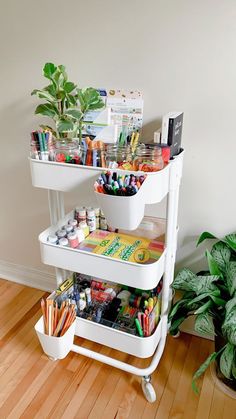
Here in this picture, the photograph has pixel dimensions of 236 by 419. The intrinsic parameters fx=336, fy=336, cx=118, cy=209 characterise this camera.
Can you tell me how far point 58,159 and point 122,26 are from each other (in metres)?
0.53

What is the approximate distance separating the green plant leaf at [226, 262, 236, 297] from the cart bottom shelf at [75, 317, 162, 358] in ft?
0.99

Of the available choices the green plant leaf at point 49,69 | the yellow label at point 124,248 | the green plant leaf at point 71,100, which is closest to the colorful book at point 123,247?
the yellow label at point 124,248

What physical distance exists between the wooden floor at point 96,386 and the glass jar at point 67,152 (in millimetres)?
867

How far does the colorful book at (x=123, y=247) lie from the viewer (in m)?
1.18

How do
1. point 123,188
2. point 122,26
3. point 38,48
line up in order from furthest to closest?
point 38,48 → point 122,26 → point 123,188

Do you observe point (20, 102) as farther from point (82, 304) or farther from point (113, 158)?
point (82, 304)

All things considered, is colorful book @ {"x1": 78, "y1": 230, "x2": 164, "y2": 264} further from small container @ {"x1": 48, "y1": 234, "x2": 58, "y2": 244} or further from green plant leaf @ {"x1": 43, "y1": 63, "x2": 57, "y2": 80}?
green plant leaf @ {"x1": 43, "y1": 63, "x2": 57, "y2": 80}

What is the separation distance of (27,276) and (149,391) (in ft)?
3.05

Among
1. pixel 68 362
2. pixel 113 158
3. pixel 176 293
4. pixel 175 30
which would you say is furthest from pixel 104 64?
pixel 68 362

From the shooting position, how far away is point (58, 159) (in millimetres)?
1122

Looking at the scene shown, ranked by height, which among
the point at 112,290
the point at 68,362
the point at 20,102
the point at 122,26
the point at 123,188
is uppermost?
the point at 122,26

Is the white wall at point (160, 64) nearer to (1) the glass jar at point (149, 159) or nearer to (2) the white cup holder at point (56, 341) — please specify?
(1) the glass jar at point (149, 159)

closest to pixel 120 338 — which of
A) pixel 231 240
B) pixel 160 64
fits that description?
pixel 231 240

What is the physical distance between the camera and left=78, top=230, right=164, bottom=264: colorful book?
3.86 feet
